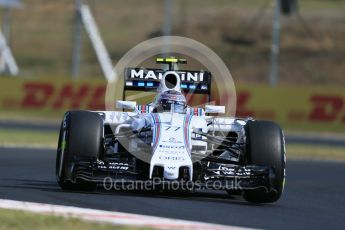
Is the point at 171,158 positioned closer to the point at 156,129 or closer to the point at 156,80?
the point at 156,129


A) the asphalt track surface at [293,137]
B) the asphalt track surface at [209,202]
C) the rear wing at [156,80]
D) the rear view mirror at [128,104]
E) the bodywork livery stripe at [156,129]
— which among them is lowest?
the asphalt track surface at [209,202]

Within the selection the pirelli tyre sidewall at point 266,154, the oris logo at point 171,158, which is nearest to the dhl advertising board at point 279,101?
the pirelli tyre sidewall at point 266,154

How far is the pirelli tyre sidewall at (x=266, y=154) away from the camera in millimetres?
12375

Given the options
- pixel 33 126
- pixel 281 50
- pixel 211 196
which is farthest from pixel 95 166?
pixel 281 50

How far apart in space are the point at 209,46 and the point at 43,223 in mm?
47526

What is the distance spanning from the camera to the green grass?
8922 millimetres

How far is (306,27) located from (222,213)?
49162 mm

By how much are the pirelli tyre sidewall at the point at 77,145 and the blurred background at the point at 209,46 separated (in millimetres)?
12777

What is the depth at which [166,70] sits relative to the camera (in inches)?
577

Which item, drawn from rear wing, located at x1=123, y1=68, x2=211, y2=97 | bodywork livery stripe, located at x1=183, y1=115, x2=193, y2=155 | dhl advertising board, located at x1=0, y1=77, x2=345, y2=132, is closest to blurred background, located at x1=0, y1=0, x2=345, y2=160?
dhl advertising board, located at x1=0, y1=77, x2=345, y2=132

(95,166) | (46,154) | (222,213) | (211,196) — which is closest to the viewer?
(222,213)

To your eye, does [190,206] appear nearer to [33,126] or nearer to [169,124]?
[169,124]

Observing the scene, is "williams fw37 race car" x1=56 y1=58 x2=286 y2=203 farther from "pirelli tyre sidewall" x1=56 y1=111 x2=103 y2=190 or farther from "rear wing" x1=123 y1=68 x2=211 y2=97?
"rear wing" x1=123 y1=68 x2=211 y2=97

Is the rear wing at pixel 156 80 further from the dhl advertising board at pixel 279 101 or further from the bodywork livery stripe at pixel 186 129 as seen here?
the dhl advertising board at pixel 279 101
